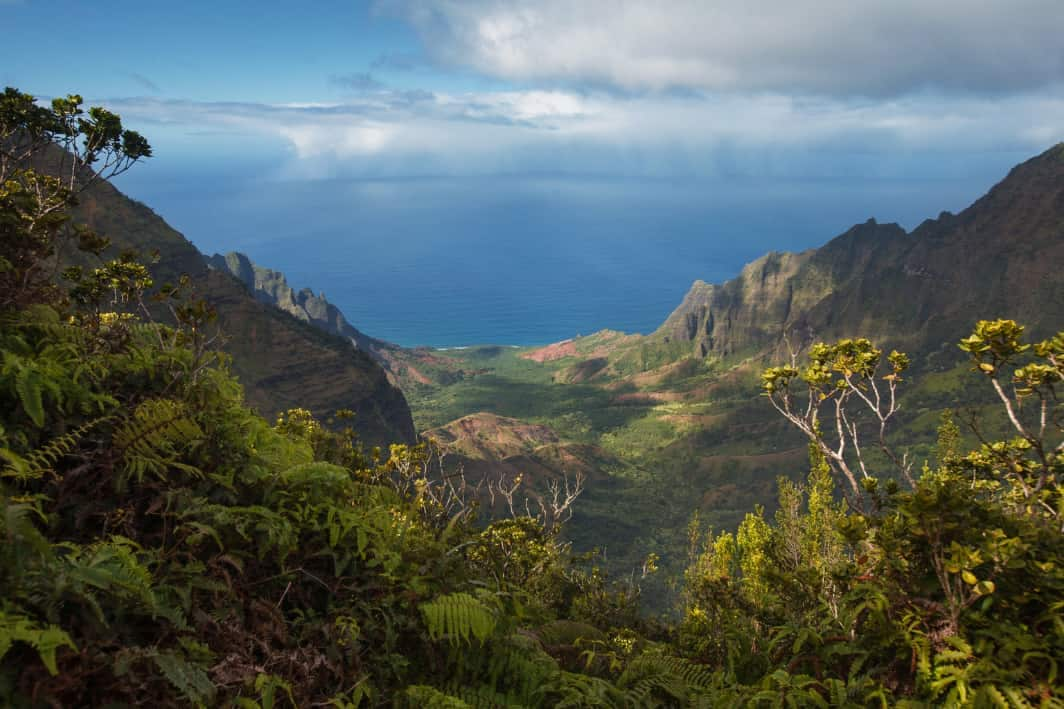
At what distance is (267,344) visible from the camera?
249ft

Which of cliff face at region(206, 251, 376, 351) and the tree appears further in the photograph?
cliff face at region(206, 251, 376, 351)

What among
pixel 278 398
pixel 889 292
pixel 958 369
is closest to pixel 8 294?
pixel 278 398

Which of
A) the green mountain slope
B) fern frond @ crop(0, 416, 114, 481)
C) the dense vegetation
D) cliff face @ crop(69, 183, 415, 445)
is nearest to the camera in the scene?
the dense vegetation

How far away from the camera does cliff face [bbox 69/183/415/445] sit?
66.6m

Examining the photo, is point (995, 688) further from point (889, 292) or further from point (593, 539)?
point (889, 292)

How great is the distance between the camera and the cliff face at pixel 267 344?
219ft

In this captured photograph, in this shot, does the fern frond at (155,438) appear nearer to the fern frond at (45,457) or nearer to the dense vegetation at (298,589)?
the dense vegetation at (298,589)

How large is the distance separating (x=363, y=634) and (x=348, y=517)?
2.55ft

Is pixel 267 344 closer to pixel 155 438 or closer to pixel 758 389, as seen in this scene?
pixel 155 438

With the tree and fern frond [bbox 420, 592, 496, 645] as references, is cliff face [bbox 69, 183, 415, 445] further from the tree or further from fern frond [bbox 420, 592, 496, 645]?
fern frond [bbox 420, 592, 496, 645]

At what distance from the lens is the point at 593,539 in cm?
8588

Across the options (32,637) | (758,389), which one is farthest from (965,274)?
(32,637)

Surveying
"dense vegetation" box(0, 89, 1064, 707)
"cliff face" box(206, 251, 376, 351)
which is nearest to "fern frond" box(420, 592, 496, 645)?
"dense vegetation" box(0, 89, 1064, 707)

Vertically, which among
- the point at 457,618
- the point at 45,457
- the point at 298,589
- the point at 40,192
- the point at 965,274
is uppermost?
the point at 965,274
